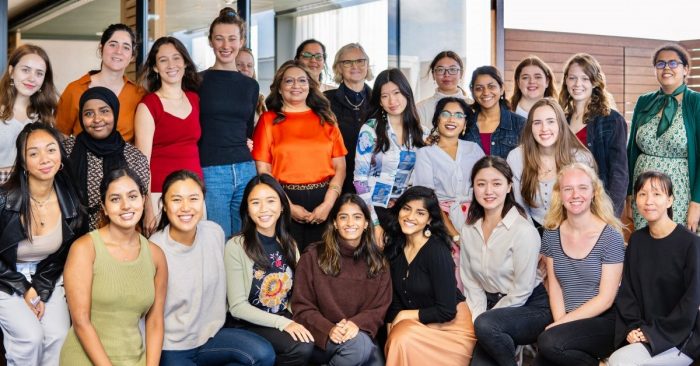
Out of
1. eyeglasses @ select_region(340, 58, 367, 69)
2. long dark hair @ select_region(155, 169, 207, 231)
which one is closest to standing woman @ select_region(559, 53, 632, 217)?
eyeglasses @ select_region(340, 58, 367, 69)

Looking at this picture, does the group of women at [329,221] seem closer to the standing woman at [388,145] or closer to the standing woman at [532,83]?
the standing woman at [388,145]

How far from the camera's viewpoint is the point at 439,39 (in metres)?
7.32

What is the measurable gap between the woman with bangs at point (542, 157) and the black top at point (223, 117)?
1441 mm

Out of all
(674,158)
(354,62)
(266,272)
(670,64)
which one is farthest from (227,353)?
(670,64)

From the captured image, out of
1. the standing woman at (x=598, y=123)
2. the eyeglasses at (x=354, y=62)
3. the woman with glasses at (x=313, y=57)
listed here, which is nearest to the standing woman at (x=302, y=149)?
the eyeglasses at (x=354, y=62)

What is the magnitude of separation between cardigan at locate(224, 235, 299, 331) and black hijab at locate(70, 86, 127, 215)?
0.67 meters

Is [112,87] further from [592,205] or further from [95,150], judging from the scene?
[592,205]

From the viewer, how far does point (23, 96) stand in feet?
13.8

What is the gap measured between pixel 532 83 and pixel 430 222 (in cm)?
143

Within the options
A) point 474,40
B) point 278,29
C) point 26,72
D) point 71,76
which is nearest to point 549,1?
point 474,40

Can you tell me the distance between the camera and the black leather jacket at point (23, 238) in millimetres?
3580

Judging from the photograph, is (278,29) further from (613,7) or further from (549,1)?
(613,7)

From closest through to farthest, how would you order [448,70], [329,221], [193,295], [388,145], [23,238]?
1. [23,238]
2. [193,295]
3. [329,221]
4. [388,145]
5. [448,70]

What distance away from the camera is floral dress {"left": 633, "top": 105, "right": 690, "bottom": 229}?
15.3 feet
